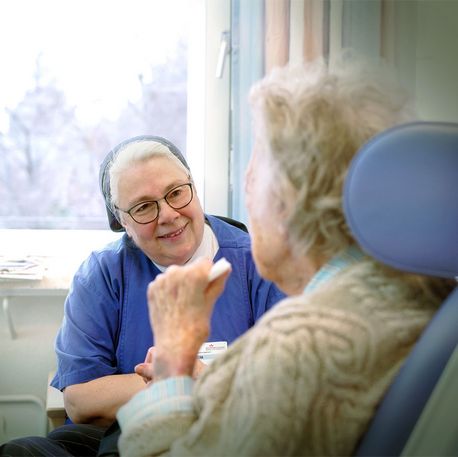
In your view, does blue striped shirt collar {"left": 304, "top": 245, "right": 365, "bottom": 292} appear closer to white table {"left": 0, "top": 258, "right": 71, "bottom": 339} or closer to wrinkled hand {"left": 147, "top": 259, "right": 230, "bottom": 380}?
wrinkled hand {"left": 147, "top": 259, "right": 230, "bottom": 380}

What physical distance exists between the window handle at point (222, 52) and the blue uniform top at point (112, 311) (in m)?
0.62

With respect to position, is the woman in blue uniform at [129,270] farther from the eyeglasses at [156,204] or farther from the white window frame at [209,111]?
the white window frame at [209,111]

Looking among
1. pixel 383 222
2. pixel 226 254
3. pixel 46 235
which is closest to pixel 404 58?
pixel 383 222

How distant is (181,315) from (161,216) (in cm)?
70

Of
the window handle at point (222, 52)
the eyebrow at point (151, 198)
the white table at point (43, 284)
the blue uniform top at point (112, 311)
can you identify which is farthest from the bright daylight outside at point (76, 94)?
the eyebrow at point (151, 198)

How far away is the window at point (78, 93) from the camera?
101 inches

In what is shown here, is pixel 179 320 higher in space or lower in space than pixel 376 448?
higher

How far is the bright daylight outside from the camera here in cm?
258

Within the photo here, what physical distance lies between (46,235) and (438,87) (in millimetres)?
1838

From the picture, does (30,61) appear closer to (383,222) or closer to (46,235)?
(46,235)

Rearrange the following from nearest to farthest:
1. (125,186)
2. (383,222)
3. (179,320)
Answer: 1. (383,222)
2. (179,320)
3. (125,186)

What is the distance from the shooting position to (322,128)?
79 centimetres

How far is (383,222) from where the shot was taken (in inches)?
30.2

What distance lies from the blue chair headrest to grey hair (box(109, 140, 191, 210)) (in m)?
0.86
